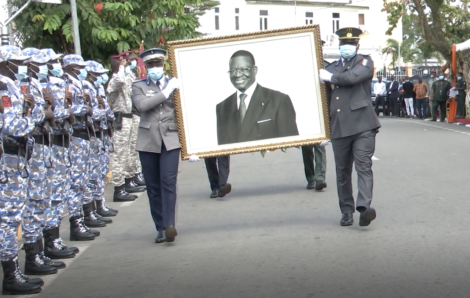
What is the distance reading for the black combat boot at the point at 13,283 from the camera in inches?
287

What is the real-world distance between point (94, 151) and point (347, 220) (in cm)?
300

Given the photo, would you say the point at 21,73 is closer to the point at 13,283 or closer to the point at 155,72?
the point at 13,283

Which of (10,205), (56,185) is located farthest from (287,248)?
(10,205)

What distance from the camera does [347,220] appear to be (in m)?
9.66

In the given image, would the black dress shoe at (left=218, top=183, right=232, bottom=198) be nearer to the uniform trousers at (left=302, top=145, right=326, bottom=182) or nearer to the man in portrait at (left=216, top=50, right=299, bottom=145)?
the uniform trousers at (left=302, top=145, right=326, bottom=182)

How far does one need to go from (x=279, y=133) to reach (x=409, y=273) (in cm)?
301

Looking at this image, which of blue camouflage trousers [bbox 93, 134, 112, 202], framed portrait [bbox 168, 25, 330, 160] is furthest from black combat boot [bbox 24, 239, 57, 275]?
blue camouflage trousers [bbox 93, 134, 112, 202]

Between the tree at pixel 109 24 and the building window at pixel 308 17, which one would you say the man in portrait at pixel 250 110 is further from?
the building window at pixel 308 17

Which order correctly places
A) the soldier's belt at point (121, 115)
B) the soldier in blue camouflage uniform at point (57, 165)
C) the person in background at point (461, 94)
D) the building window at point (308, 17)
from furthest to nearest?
the building window at point (308, 17), the person in background at point (461, 94), the soldier's belt at point (121, 115), the soldier in blue camouflage uniform at point (57, 165)

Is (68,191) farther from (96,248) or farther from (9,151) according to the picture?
(9,151)

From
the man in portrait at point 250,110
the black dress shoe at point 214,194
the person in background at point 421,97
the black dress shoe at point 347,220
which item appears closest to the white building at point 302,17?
the person in background at point 421,97

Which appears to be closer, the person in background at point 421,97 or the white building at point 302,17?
the person in background at point 421,97

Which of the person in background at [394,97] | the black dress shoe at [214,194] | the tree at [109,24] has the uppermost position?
the tree at [109,24]

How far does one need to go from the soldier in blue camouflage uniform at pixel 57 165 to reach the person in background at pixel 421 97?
30054 mm
